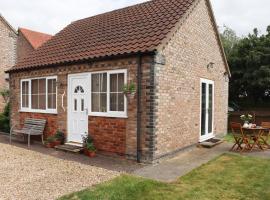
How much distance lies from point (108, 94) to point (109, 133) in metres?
1.31

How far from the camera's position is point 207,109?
12148 mm

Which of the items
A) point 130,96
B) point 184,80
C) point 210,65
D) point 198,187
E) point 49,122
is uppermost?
point 210,65

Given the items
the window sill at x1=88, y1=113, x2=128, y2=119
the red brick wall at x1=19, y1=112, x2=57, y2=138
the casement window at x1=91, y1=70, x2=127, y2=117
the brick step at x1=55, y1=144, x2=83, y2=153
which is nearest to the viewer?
the window sill at x1=88, y1=113, x2=128, y2=119

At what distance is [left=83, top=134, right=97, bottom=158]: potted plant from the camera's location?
908cm

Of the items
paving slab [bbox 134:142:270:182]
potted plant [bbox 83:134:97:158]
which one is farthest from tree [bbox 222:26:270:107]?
potted plant [bbox 83:134:97:158]

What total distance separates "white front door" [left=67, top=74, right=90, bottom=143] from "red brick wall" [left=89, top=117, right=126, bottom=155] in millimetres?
498

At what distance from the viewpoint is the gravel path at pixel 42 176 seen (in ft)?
18.7

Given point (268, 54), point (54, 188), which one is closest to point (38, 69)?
point (54, 188)

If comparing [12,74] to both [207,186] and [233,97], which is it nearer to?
[207,186]

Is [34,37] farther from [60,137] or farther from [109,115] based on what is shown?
[109,115]

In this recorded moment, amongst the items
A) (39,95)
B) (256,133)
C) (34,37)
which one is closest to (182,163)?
(256,133)

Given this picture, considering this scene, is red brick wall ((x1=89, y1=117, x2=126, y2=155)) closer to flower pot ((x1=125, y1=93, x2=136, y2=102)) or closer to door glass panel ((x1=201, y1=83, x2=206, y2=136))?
flower pot ((x1=125, y1=93, x2=136, y2=102))

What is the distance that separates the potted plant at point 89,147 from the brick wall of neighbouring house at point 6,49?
11.5 meters

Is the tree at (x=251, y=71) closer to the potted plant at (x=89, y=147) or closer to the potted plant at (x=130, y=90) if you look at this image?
the potted plant at (x=130, y=90)
